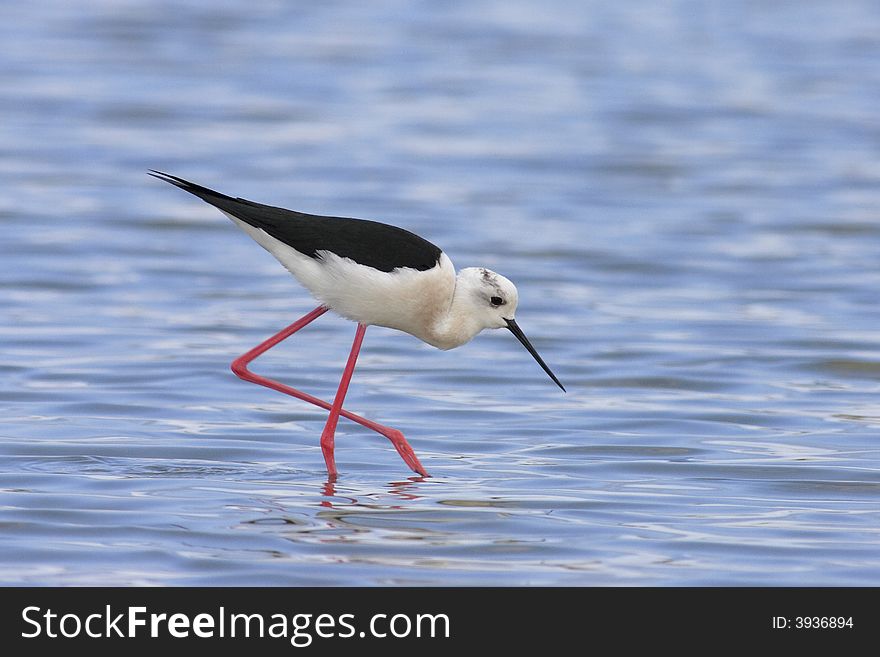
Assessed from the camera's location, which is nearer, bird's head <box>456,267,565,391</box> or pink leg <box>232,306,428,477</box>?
pink leg <box>232,306,428,477</box>

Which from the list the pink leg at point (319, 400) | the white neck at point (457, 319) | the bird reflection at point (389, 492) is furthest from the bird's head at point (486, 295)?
the bird reflection at point (389, 492)

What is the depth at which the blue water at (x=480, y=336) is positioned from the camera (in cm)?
675

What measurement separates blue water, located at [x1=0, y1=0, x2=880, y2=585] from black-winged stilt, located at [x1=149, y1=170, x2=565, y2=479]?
60cm

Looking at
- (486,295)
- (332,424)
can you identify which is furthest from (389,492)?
(486,295)

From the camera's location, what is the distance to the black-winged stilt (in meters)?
7.68

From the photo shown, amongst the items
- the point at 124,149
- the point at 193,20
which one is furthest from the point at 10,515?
the point at 193,20

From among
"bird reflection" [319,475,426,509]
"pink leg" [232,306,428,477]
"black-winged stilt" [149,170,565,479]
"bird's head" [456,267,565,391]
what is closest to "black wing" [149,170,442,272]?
"black-winged stilt" [149,170,565,479]

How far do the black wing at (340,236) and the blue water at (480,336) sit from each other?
3.18 ft

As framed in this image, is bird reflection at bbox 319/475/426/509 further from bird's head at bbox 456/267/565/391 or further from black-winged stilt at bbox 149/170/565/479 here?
bird's head at bbox 456/267/565/391

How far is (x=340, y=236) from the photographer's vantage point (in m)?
7.72

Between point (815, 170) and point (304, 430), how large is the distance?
382 inches

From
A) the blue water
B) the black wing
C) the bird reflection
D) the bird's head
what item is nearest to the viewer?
the blue water

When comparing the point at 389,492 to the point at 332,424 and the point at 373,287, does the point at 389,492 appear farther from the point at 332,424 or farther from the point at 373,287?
the point at 373,287

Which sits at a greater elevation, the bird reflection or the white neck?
the white neck
